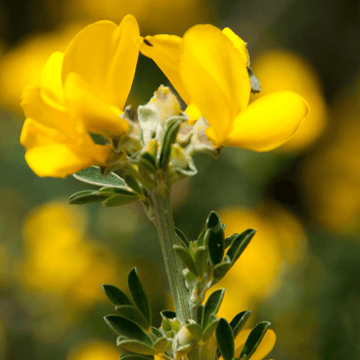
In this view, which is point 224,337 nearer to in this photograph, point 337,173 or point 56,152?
point 56,152

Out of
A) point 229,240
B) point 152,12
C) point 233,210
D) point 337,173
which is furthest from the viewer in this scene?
point 152,12

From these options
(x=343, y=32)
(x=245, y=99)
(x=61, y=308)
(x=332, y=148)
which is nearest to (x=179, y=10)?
(x=343, y=32)

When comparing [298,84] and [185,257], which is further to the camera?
[298,84]

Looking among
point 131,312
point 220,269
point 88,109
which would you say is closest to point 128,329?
point 131,312

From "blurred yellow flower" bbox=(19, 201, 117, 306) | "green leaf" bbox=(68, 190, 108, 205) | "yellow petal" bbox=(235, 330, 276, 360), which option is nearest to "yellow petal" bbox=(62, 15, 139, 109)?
"green leaf" bbox=(68, 190, 108, 205)

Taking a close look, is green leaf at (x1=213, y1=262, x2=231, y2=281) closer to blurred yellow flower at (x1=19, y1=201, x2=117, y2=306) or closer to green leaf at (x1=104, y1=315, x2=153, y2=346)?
green leaf at (x1=104, y1=315, x2=153, y2=346)

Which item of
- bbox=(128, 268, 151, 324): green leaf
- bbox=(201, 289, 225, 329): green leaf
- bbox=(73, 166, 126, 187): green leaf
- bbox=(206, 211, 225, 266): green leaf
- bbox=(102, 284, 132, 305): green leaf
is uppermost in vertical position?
bbox=(206, 211, 225, 266): green leaf
